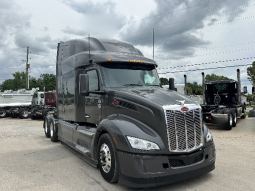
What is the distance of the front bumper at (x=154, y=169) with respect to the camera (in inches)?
150

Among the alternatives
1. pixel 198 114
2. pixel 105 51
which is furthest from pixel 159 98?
pixel 105 51

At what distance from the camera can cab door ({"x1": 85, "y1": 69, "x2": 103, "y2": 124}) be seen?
535cm

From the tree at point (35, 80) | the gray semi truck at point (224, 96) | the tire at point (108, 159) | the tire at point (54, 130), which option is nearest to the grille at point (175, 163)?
the tire at point (108, 159)

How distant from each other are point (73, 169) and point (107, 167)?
138 cm

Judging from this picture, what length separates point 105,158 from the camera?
4.55 meters

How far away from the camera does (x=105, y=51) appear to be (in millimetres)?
6129

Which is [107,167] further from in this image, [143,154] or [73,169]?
[73,169]

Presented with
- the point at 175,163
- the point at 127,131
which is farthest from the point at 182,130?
the point at 127,131

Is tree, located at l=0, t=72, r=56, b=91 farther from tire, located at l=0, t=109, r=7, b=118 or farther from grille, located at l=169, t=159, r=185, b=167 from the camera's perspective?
grille, located at l=169, t=159, r=185, b=167

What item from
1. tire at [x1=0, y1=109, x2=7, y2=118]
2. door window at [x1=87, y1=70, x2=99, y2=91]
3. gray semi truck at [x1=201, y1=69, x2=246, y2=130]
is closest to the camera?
door window at [x1=87, y1=70, x2=99, y2=91]

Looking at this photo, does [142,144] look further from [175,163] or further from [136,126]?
[175,163]

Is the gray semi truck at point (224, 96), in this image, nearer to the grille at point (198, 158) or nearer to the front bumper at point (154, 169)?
the grille at point (198, 158)

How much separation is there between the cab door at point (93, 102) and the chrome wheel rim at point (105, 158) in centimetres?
88

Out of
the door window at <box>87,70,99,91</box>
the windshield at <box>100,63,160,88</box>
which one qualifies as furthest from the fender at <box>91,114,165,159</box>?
the door window at <box>87,70,99,91</box>
